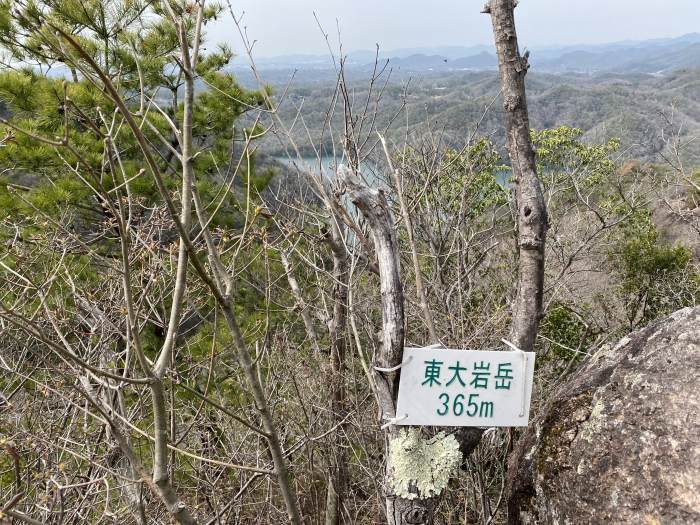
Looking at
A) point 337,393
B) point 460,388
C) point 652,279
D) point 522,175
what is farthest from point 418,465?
point 652,279

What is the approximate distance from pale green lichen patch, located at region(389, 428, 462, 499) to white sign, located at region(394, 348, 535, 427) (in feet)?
0.46

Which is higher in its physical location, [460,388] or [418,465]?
[460,388]

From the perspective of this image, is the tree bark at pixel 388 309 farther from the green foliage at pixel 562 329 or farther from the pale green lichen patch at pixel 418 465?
the green foliage at pixel 562 329

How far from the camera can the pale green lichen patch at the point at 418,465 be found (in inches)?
71.7

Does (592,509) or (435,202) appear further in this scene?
(435,202)

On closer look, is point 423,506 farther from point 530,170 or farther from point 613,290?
point 613,290

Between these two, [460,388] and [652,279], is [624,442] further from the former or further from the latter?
[652,279]

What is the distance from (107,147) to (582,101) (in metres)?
60.6

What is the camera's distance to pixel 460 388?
5.82ft

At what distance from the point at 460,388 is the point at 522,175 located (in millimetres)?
979

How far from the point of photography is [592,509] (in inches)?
70.8

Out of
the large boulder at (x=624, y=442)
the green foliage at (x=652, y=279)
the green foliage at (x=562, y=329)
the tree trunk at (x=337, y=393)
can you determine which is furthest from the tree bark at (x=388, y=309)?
the green foliage at (x=652, y=279)

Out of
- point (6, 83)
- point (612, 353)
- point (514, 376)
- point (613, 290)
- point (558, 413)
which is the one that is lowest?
point (613, 290)

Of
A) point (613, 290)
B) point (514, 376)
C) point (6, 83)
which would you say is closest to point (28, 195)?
point (6, 83)
